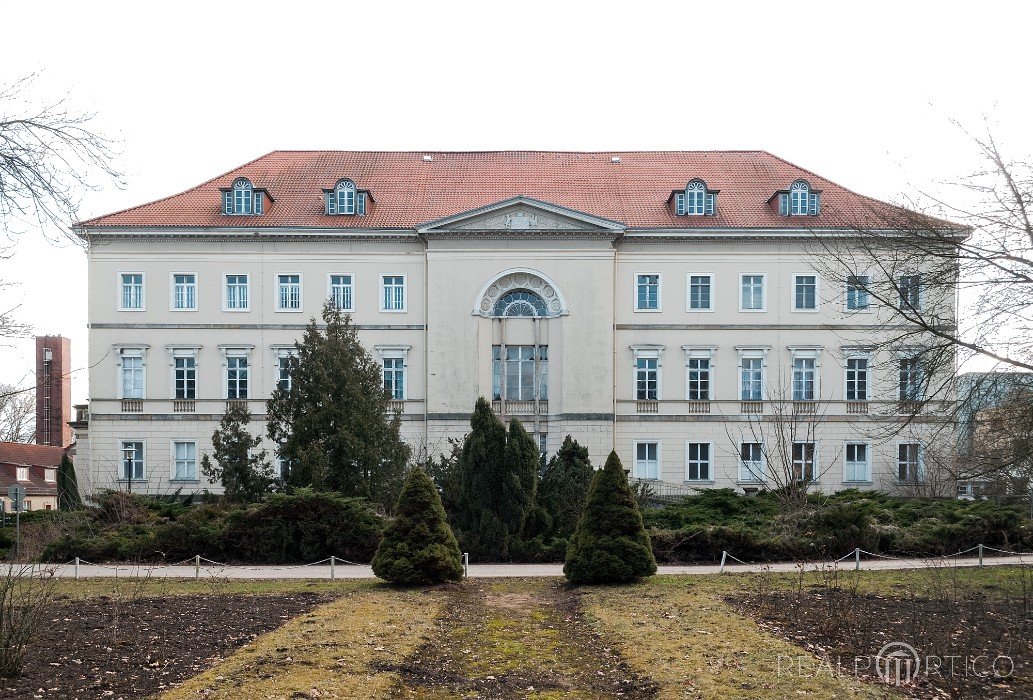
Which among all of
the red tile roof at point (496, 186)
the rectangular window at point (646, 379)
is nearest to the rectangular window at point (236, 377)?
the red tile roof at point (496, 186)

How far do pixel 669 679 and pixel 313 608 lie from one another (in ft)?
24.3

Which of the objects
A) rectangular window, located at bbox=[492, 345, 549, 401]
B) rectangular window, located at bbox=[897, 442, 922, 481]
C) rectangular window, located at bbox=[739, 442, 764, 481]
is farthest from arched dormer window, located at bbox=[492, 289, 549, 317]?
rectangular window, located at bbox=[897, 442, 922, 481]

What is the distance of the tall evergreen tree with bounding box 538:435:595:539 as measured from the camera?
26094mm

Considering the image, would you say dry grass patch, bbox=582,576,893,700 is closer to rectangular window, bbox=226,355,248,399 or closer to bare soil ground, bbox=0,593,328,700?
bare soil ground, bbox=0,593,328,700

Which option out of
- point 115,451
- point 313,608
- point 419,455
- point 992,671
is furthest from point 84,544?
point 992,671

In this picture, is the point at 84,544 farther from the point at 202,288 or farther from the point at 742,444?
the point at 742,444

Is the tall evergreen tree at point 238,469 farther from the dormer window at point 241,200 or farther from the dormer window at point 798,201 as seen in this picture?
the dormer window at point 798,201

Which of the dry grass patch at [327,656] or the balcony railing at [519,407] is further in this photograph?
the balcony railing at [519,407]

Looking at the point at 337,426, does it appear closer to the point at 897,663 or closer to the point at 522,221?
the point at 522,221

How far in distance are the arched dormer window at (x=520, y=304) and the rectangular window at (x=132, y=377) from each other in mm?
15740

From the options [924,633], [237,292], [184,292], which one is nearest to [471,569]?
[924,633]

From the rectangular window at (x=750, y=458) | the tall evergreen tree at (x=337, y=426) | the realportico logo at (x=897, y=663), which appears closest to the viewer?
the realportico logo at (x=897, y=663)

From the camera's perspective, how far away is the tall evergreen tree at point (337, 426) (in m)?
27.0

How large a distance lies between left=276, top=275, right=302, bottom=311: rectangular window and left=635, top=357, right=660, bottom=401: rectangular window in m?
15.2
